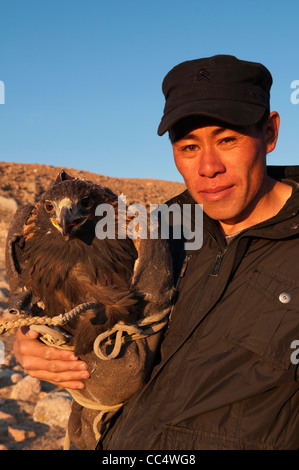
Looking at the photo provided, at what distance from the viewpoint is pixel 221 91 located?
243 cm

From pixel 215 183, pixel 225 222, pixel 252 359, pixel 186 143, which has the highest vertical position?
pixel 186 143

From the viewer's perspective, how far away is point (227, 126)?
2.47 m

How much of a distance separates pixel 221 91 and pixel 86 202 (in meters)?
0.96

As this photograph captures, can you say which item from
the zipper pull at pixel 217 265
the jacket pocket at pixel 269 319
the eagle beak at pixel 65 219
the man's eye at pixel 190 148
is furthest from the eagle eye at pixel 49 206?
the jacket pocket at pixel 269 319

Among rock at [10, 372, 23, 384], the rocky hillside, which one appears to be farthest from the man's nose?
rock at [10, 372, 23, 384]

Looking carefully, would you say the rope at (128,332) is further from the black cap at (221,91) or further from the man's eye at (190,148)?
the black cap at (221,91)

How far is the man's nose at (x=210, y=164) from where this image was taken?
250cm

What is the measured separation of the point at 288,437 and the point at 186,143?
63.5 inches

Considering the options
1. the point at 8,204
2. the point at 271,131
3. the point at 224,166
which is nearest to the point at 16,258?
the point at 224,166

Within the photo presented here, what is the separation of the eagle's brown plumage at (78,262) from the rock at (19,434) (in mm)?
2439

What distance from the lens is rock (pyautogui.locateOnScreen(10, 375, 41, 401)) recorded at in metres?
5.16

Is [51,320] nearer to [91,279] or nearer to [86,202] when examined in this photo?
[91,279]

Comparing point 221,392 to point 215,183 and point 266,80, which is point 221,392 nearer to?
point 215,183

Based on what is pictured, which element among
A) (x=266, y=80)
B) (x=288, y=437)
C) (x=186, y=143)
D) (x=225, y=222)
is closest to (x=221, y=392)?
(x=288, y=437)
